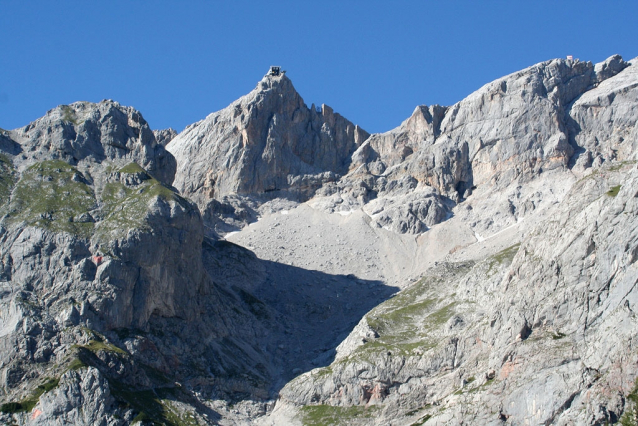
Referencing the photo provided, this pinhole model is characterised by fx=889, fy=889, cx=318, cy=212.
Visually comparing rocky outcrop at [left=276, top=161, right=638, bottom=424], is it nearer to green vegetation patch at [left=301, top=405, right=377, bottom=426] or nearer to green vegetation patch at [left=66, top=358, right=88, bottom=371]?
green vegetation patch at [left=301, top=405, right=377, bottom=426]

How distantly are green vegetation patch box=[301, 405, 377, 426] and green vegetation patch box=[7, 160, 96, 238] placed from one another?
45956 mm

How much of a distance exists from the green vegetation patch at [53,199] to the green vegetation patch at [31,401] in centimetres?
2917

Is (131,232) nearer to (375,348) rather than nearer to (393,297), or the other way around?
(375,348)

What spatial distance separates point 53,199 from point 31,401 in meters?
41.7

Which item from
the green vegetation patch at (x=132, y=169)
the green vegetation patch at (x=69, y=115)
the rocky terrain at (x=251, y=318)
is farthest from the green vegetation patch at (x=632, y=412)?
the green vegetation patch at (x=69, y=115)

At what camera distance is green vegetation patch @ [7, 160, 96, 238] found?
14500cm

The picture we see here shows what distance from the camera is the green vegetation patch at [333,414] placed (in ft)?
436

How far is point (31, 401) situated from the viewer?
120562 mm

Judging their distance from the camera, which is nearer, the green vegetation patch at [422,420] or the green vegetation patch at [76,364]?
the green vegetation patch at [422,420]

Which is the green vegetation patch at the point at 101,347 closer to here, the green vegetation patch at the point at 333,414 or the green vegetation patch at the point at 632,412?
the green vegetation patch at the point at 333,414

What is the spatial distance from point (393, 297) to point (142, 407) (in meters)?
62.8

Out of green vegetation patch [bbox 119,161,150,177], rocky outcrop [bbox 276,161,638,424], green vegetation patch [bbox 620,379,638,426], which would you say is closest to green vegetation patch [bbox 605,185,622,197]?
rocky outcrop [bbox 276,161,638,424]

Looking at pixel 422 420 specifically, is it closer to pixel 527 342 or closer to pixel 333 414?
pixel 333 414

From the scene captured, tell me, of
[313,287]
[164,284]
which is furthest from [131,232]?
[313,287]
